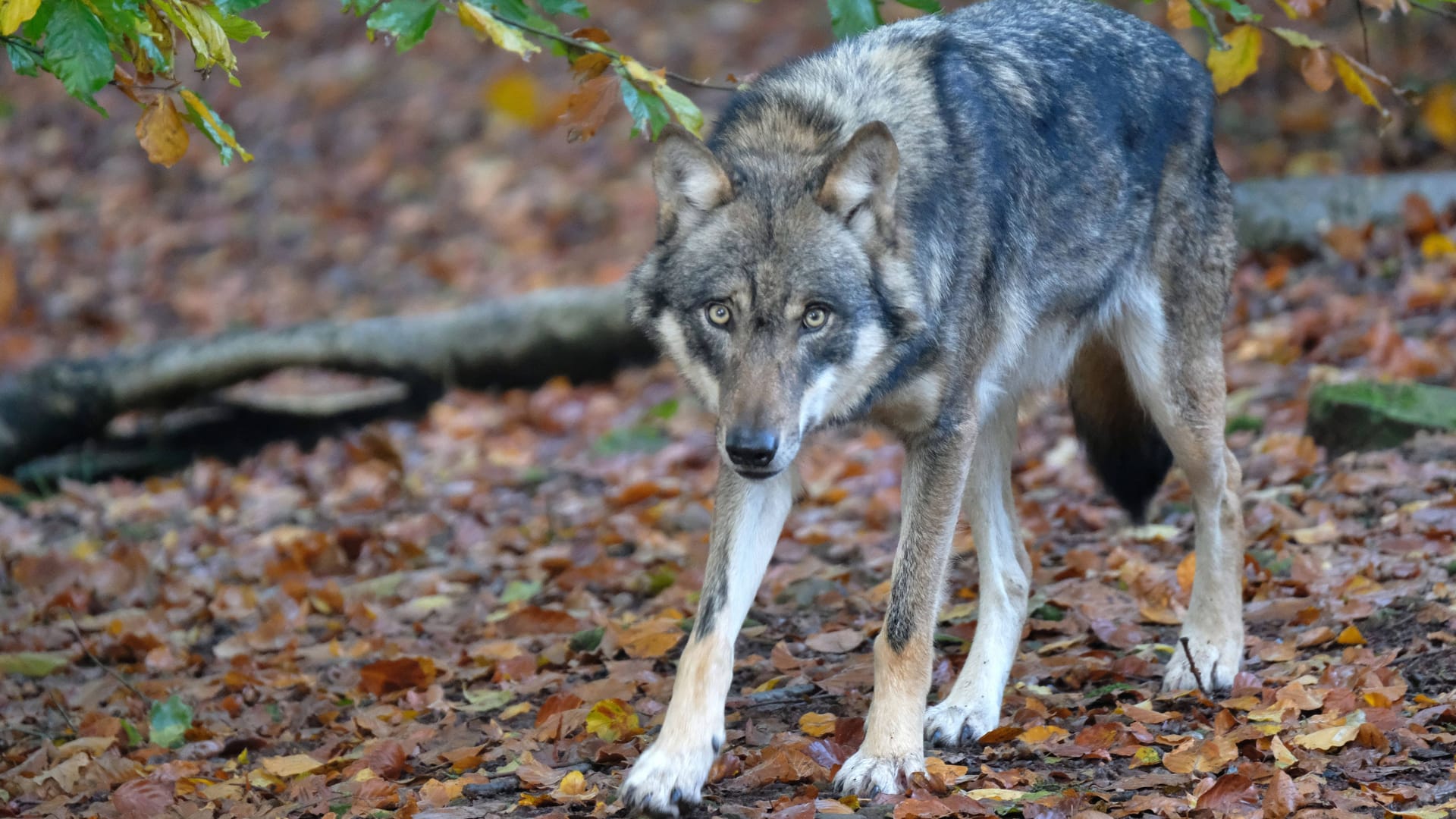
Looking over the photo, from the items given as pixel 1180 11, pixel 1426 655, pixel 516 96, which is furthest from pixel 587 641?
pixel 516 96

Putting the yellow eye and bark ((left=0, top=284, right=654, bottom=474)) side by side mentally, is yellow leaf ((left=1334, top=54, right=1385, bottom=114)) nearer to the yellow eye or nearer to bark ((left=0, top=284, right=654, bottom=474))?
the yellow eye

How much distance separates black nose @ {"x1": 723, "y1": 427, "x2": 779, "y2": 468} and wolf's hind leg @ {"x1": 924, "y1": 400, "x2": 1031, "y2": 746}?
126cm

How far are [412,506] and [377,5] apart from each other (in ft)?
12.2

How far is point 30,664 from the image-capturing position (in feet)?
17.1

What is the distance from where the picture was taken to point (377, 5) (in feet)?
13.5

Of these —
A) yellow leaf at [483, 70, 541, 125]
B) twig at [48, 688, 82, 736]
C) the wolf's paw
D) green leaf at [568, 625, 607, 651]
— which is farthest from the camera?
yellow leaf at [483, 70, 541, 125]

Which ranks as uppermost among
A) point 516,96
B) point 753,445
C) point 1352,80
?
point 516,96

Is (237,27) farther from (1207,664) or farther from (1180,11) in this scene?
(1207,664)

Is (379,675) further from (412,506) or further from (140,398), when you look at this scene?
(140,398)

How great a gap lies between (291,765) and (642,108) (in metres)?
2.25

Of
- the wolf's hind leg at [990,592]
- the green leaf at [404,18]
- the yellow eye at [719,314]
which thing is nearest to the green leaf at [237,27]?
the green leaf at [404,18]

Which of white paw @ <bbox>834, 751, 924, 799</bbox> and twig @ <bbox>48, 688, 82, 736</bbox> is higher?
white paw @ <bbox>834, 751, 924, 799</bbox>

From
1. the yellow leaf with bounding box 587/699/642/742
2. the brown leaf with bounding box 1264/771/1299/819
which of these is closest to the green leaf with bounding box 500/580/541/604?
the yellow leaf with bounding box 587/699/642/742

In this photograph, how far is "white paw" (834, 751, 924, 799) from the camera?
3600 mm
